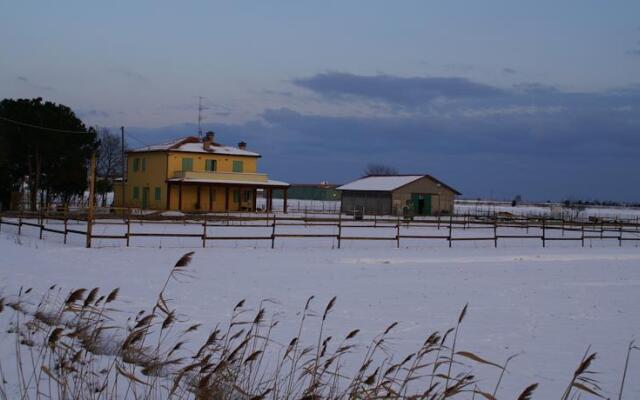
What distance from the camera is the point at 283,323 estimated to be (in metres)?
Result: 9.74

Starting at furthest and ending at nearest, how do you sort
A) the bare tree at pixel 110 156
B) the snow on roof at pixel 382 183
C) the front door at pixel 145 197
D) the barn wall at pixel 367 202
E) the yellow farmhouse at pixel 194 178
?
the bare tree at pixel 110 156, the snow on roof at pixel 382 183, the barn wall at pixel 367 202, the front door at pixel 145 197, the yellow farmhouse at pixel 194 178

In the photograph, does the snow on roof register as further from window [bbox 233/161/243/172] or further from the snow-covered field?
the snow-covered field

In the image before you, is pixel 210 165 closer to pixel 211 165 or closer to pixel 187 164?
pixel 211 165

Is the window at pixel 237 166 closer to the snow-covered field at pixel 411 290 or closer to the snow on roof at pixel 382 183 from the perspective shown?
the snow on roof at pixel 382 183

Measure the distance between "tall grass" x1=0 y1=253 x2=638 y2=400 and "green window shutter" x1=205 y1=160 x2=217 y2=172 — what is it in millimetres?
41715

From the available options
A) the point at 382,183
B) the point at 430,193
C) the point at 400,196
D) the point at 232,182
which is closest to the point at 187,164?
the point at 232,182

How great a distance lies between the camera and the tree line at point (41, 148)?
41.8 m

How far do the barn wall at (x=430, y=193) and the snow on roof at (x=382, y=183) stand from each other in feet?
1.84

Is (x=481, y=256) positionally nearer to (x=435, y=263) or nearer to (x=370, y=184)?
(x=435, y=263)

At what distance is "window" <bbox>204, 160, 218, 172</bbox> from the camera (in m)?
51.7

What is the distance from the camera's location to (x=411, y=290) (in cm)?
1427

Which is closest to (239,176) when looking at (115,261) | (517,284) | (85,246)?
(85,246)

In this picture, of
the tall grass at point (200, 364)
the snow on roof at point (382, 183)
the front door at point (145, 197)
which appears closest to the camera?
the tall grass at point (200, 364)

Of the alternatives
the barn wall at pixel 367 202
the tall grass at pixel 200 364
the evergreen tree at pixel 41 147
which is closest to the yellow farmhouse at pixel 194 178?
the evergreen tree at pixel 41 147
